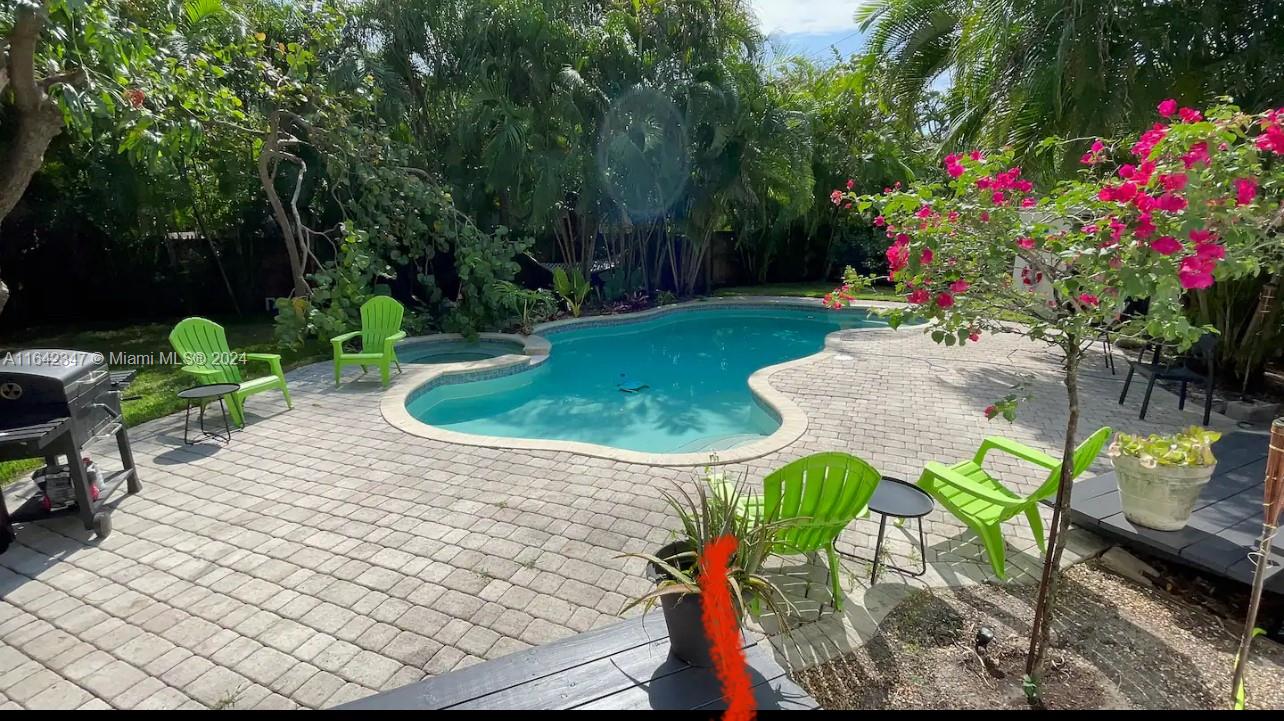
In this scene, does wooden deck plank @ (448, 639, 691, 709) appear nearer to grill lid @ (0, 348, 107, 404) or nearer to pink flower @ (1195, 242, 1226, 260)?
pink flower @ (1195, 242, 1226, 260)

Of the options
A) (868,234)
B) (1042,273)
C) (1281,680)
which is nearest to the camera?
(1042,273)

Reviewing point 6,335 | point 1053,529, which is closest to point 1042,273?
point 1053,529

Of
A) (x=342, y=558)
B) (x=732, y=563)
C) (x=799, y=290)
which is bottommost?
(x=342, y=558)

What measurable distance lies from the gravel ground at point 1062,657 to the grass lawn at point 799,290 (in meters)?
10.8

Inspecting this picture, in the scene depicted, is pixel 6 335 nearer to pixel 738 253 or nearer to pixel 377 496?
pixel 377 496

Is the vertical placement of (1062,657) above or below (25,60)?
below

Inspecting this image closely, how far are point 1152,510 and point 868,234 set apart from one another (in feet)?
47.8

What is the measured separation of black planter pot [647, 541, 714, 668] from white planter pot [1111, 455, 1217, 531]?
8.59 ft

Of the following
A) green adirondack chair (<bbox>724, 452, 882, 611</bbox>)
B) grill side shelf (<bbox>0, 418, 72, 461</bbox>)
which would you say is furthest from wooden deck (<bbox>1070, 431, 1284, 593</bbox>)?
grill side shelf (<bbox>0, 418, 72, 461</bbox>)

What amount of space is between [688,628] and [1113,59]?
6626 millimetres

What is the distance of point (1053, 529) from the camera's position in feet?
7.13

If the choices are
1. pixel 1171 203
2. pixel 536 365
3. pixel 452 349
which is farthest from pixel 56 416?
pixel 452 349

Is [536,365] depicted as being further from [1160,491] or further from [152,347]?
[1160,491]

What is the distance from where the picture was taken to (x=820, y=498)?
2.78 meters
